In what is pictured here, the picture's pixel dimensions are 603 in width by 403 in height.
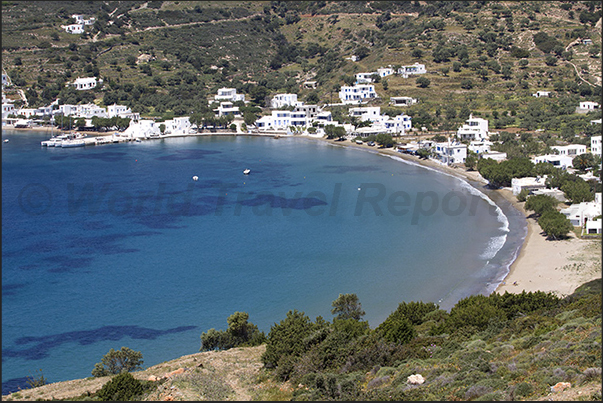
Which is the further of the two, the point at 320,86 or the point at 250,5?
the point at 250,5

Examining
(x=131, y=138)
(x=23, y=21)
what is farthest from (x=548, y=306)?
(x=23, y=21)

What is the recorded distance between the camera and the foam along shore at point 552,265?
2158cm

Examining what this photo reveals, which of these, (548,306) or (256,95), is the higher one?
(256,95)

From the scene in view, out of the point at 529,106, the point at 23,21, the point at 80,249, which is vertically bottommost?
the point at 80,249

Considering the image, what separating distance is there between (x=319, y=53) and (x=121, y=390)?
3451 inches

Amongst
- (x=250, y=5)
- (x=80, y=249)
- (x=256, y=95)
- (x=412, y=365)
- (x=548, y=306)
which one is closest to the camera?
(x=412, y=365)

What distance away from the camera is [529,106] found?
6125cm

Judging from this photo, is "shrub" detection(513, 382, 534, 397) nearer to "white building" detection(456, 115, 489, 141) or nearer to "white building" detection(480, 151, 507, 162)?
"white building" detection(480, 151, 507, 162)

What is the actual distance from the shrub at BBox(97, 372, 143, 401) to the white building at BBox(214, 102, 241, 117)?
61601 mm

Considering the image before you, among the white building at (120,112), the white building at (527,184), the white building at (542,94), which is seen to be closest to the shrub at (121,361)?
the white building at (527,184)

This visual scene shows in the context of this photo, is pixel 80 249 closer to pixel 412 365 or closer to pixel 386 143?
pixel 412 365

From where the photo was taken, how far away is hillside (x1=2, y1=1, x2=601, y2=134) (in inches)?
2675

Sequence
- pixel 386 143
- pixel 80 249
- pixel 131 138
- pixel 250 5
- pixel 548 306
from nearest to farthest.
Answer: pixel 548 306, pixel 80 249, pixel 386 143, pixel 131 138, pixel 250 5

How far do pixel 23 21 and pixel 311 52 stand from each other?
46.9 meters
